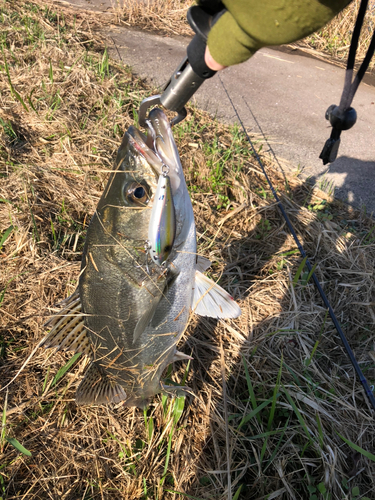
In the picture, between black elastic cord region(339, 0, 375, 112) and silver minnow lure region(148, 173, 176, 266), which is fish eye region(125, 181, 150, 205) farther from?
black elastic cord region(339, 0, 375, 112)

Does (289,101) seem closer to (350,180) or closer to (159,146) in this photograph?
(350,180)

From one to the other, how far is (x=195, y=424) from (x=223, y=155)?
2.64 m

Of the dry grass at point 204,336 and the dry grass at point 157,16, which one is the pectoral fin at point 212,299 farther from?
the dry grass at point 157,16

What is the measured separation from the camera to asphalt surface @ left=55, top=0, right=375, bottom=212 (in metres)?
4.22

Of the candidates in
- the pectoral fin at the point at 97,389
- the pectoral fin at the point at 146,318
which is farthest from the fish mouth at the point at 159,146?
the pectoral fin at the point at 97,389

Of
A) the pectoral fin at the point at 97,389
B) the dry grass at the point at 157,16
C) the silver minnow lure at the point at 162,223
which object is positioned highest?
the silver minnow lure at the point at 162,223

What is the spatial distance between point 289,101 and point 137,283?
483 cm

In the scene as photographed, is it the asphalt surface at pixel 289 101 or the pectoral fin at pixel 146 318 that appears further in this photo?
the asphalt surface at pixel 289 101

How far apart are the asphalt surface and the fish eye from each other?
2990 millimetres

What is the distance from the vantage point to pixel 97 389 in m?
1.89

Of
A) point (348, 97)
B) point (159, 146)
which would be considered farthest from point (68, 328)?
point (348, 97)

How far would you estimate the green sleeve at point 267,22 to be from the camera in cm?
107

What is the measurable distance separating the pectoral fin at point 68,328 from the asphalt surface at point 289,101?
3.17m

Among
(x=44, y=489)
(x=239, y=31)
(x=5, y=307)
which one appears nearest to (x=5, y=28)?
(x=5, y=307)
